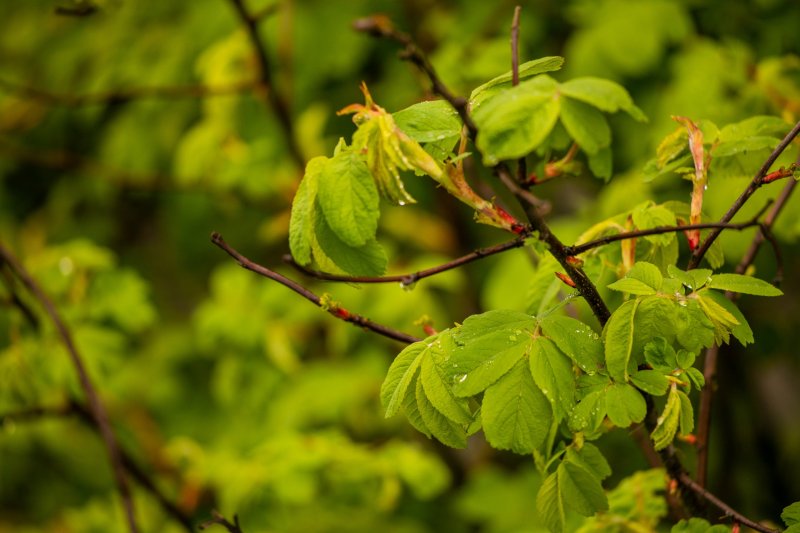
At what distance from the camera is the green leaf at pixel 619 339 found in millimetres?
688

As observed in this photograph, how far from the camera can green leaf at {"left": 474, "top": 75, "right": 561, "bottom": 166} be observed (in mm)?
611

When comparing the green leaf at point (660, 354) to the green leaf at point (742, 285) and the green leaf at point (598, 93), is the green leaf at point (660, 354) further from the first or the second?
the green leaf at point (598, 93)

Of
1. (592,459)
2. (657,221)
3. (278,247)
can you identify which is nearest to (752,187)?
(657,221)

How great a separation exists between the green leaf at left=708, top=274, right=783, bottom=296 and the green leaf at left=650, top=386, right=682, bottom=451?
Answer: 0.10 metres

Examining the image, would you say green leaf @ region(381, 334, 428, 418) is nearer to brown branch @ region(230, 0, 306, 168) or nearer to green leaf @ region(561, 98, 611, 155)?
green leaf @ region(561, 98, 611, 155)

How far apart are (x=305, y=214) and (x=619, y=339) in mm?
296

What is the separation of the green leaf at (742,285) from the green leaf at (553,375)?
0.15 meters

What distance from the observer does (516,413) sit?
0.68 m

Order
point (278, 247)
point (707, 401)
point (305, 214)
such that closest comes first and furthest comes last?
point (305, 214) → point (707, 401) → point (278, 247)

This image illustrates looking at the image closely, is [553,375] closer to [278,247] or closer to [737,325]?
[737,325]

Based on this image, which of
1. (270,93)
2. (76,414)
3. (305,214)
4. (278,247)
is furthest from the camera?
(278,247)

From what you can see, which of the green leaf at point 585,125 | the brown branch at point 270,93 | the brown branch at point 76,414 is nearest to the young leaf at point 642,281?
the green leaf at point 585,125

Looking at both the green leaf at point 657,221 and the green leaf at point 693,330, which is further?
the green leaf at point 657,221

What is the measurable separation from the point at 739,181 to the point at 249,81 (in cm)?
124
